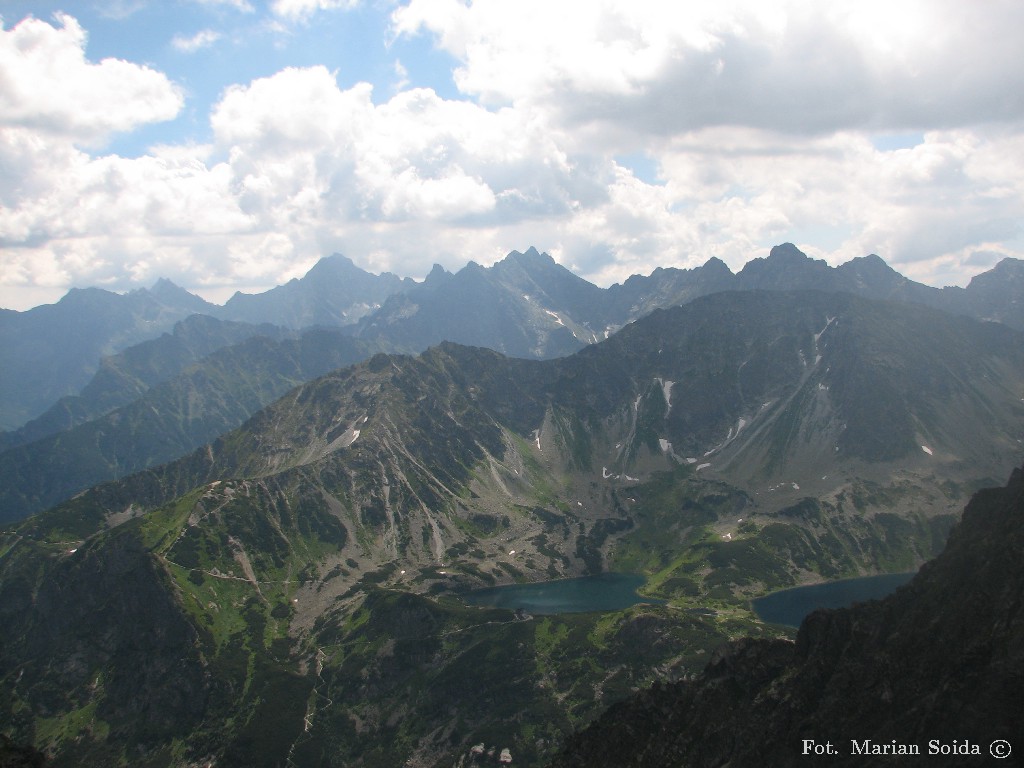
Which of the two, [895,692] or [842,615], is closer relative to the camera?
[895,692]

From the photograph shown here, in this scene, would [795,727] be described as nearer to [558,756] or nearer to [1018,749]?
[1018,749]

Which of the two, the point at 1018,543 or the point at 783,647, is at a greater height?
the point at 1018,543

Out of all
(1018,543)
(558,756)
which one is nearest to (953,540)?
(1018,543)

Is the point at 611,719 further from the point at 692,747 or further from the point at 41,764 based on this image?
the point at 41,764

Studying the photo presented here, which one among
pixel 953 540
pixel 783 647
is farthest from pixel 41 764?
pixel 953 540

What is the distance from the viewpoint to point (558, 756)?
124m

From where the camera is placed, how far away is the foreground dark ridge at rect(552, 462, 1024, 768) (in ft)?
297

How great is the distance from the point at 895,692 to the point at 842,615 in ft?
69.2

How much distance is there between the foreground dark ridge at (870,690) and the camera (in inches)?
3561

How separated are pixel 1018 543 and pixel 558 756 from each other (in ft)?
276

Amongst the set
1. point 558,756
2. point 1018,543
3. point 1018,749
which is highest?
point 1018,543

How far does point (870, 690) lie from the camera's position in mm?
102688

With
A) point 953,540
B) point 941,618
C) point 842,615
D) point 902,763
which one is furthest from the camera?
point 953,540

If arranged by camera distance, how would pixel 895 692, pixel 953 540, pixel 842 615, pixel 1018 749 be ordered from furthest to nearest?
pixel 953 540
pixel 842 615
pixel 895 692
pixel 1018 749
